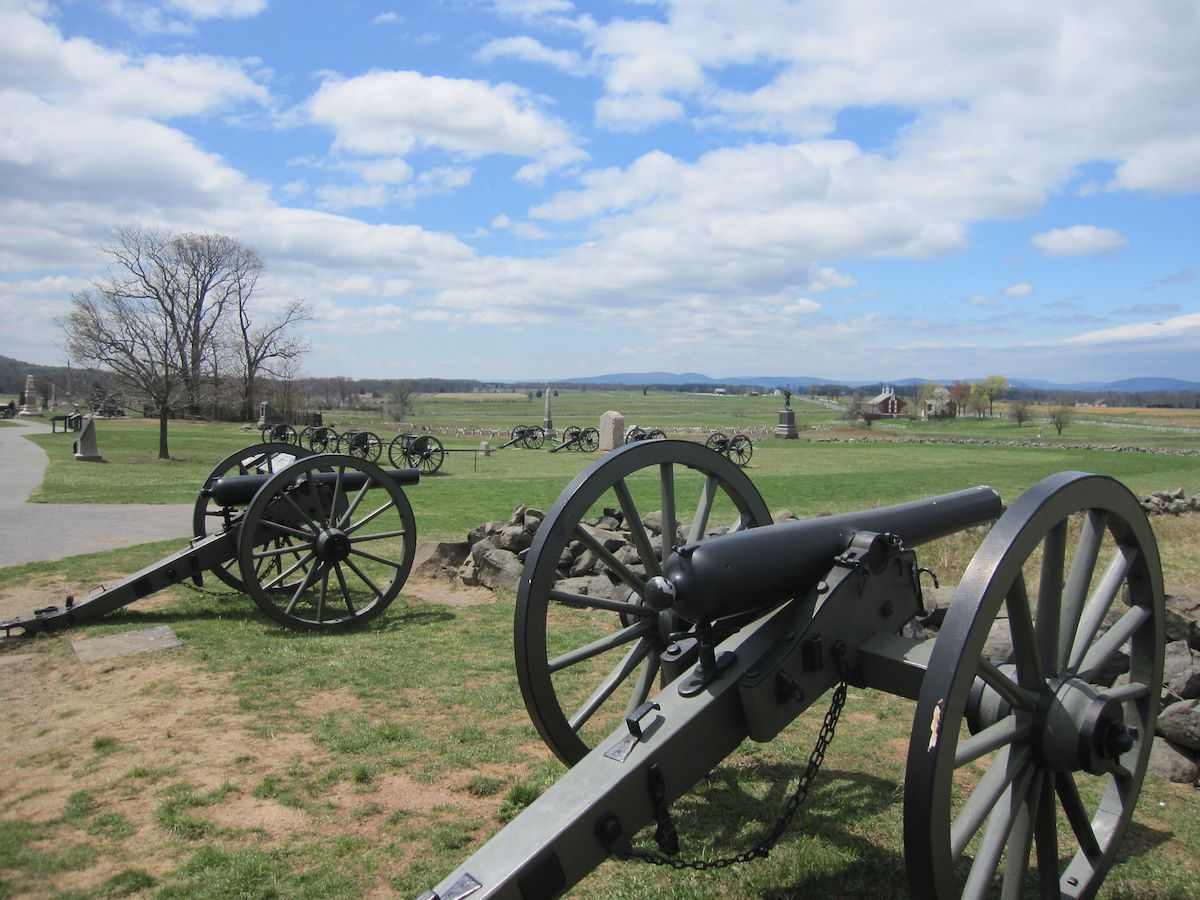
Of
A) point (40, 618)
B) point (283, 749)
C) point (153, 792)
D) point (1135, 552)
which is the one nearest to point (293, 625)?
point (40, 618)

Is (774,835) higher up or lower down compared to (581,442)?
lower down

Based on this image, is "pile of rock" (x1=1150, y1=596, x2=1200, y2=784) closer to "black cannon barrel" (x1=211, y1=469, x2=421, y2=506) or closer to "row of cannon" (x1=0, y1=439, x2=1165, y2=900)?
"row of cannon" (x1=0, y1=439, x2=1165, y2=900)

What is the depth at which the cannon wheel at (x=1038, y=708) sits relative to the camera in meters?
2.64

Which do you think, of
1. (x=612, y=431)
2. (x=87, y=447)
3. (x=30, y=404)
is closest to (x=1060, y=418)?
(x=612, y=431)

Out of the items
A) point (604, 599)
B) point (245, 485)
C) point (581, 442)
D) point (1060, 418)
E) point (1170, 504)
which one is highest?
point (1060, 418)

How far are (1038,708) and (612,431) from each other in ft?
96.3

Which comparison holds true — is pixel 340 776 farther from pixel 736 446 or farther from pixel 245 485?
pixel 736 446

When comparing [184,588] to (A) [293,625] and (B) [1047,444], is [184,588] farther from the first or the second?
(B) [1047,444]

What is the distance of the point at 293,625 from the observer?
754cm

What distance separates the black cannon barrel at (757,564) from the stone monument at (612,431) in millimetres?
28101

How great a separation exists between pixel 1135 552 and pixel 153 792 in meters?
4.71

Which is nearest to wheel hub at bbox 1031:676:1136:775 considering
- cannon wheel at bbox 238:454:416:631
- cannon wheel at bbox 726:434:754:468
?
cannon wheel at bbox 238:454:416:631

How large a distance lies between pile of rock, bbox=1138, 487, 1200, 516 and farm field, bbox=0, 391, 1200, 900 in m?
14.6

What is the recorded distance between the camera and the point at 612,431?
32406 millimetres
